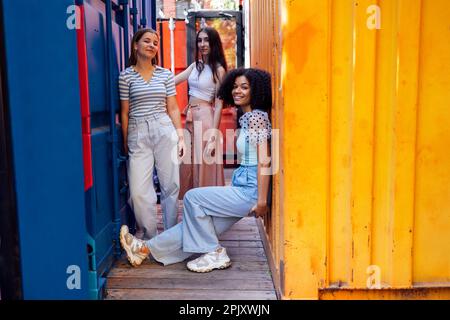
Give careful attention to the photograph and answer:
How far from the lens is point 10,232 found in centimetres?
237

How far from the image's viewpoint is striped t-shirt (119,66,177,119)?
12.4 ft

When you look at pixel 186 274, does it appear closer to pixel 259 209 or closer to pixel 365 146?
pixel 259 209

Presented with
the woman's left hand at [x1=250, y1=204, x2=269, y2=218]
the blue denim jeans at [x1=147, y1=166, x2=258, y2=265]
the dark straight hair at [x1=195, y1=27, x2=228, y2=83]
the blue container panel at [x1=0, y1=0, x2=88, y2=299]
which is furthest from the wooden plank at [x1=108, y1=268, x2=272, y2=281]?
the dark straight hair at [x1=195, y1=27, x2=228, y2=83]

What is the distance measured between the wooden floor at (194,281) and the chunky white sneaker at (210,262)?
0.04 metres

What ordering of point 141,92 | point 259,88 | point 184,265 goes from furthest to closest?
point 141,92 < point 184,265 < point 259,88

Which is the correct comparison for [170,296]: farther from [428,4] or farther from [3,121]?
[428,4]

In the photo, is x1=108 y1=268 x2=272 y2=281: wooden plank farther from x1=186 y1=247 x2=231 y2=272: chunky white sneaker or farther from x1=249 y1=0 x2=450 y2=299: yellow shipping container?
x1=249 y1=0 x2=450 y2=299: yellow shipping container

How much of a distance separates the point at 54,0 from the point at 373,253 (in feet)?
6.97

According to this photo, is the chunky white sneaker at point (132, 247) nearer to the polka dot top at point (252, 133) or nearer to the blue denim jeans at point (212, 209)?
the blue denim jeans at point (212, 209)

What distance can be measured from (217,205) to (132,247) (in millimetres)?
722

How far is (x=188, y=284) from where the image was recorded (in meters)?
3.24

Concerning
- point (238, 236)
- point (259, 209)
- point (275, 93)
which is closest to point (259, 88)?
point (275, 93)
